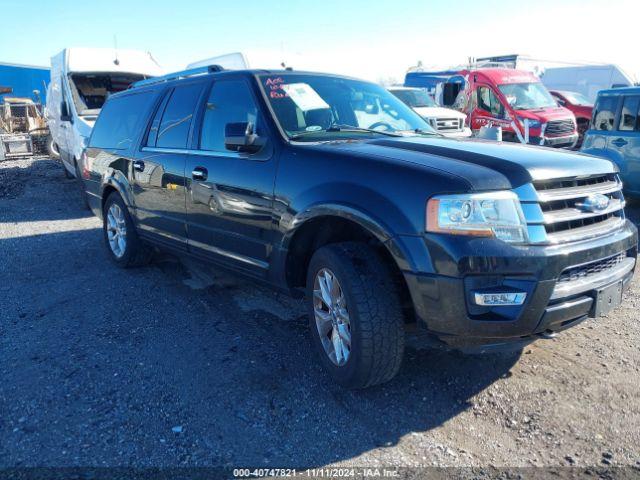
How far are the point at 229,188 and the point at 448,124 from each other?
9716mm

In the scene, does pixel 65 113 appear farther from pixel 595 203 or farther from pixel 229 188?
pixel 595 203

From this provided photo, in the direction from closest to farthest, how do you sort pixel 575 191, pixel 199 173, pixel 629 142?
pixel 575 191
pixel 199 173
pixel 629 142

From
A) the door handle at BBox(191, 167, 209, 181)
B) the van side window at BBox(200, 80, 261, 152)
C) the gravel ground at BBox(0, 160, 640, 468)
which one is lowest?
the gravel ground at BBox(0, 160, 640, 468)

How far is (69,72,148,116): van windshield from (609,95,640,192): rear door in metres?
8.69

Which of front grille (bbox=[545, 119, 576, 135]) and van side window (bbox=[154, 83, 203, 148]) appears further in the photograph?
front grille (bbox=[545, 119, 576, 135])

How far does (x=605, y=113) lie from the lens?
8109 millimetres

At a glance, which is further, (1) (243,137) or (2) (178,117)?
(2) (178,117)

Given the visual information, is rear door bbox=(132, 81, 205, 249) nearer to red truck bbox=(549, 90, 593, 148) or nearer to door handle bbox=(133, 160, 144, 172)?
door handle bbox=(133, 160, 144, 172)

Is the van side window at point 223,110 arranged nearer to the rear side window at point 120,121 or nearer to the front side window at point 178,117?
the front side window at point 178,117

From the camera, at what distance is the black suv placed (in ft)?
8.49

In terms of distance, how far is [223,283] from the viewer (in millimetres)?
5219

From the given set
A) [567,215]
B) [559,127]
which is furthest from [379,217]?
[559,127]

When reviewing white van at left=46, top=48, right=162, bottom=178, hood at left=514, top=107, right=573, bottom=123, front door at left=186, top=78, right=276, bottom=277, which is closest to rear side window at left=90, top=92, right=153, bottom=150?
front door at left=186, top=78, right=276, bottom=277

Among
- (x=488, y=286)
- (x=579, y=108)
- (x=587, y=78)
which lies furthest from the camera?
(x=587, y=78)
